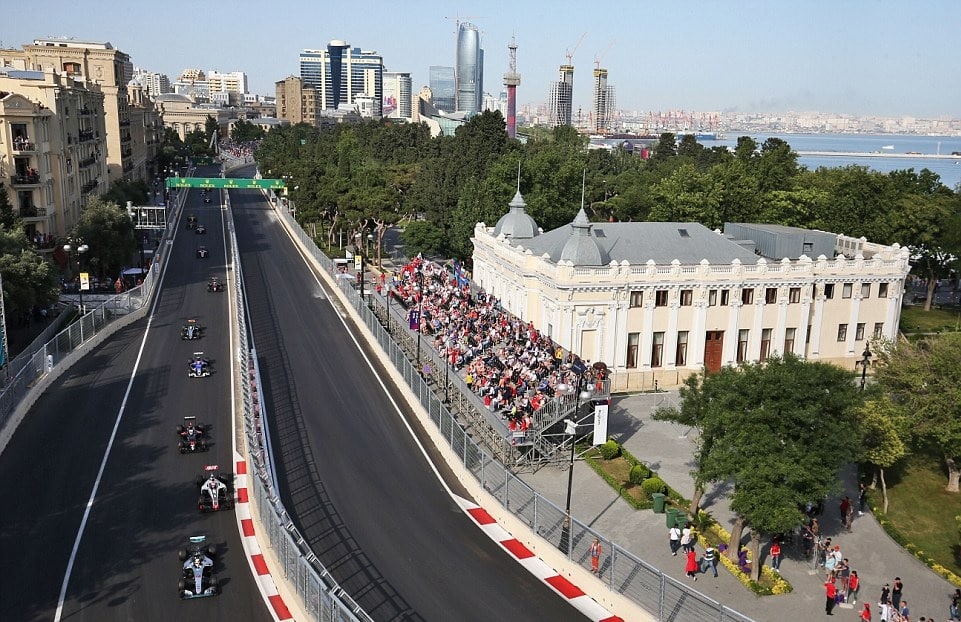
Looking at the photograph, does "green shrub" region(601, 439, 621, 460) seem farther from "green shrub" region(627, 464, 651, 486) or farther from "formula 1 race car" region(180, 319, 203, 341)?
"formula 1 race car" region(180, 319, 203, 341)

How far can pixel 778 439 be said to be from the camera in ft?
A: 94.1

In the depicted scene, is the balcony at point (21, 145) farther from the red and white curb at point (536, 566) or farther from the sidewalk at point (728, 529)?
the red and white curb at point (536, 566)

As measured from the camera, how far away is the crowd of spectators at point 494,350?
38.7 m

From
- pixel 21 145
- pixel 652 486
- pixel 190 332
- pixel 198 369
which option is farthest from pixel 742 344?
pixel 21 145

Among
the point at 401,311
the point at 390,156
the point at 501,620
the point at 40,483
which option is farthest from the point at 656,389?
the point at 390,156

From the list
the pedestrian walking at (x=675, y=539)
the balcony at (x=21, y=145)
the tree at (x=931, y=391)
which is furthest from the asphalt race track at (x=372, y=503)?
the balcony at (x=21, y=145)

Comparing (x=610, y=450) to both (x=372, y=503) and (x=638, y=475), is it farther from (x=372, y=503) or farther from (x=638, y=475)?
(x=372, y=503)

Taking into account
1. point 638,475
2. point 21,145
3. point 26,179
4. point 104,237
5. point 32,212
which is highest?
point 21,145

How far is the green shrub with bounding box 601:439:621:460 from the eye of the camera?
38.5m

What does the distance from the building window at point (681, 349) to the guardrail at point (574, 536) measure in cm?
1798

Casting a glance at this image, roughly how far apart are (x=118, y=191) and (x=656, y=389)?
67.4 meters

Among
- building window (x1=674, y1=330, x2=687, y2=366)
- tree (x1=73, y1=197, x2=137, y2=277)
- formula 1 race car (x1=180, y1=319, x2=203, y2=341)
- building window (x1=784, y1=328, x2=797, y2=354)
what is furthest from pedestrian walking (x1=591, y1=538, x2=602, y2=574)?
tree (x1=73, y1=197, x2=137, y2=277)

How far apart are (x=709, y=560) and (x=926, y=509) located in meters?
14.8

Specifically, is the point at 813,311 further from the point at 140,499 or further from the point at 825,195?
the point at 140,499
